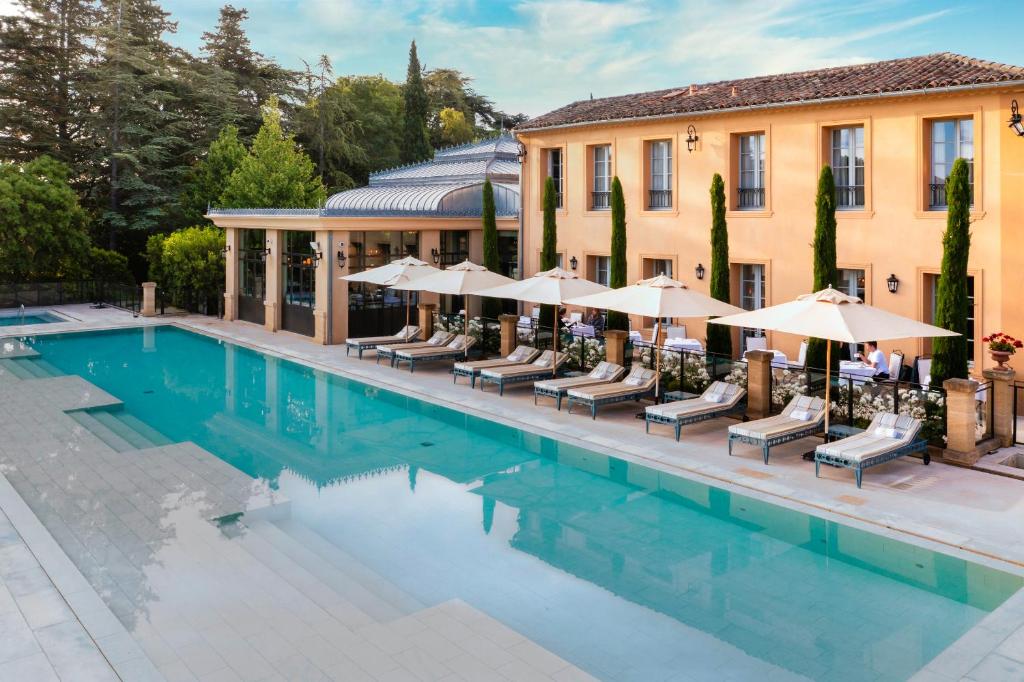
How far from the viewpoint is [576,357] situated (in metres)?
20.5

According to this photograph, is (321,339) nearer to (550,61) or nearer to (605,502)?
(605,502)

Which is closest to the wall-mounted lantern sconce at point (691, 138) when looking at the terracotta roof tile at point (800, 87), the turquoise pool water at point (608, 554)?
the terracotta roof tile at point (800, 87)

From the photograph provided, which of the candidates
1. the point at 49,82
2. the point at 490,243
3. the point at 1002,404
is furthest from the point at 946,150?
the point at 49,82

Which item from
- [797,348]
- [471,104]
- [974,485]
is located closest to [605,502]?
[974,485]

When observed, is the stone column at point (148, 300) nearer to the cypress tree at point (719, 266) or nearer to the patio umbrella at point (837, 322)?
the cypress tree at point (719, 266)

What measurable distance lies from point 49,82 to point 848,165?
141 feet

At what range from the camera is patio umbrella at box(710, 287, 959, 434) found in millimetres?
13094

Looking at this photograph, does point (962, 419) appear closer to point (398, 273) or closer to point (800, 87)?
point (800, 87)

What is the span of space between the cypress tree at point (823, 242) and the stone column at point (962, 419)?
4.34 meters

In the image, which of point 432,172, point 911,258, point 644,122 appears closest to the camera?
point 911,258

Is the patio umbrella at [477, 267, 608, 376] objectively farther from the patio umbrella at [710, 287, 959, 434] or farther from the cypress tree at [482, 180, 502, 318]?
the cypress tree at [482, 180, 502, 318]

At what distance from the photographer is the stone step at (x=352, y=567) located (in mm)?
8906

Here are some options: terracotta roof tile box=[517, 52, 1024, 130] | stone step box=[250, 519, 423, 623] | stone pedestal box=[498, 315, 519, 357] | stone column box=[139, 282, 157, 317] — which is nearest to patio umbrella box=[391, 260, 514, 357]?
stone pedestal box=[498, 315, 519, 357]

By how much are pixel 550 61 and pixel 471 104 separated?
712 inches
